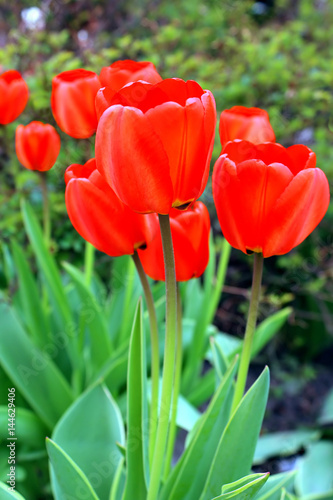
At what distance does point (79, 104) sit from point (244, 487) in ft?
1.83

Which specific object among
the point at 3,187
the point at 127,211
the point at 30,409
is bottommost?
the point at 30,409

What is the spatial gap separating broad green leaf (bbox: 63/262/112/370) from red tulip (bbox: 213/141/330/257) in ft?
2.31

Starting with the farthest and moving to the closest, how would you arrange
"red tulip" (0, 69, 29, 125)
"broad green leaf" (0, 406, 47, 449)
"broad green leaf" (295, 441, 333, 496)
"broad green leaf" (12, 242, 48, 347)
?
"broad green leaf" (295, 441, 333, 496)
"broad green leaf" (12, 242, 48, 347)
"broad green leaf" (0, 406, 47, 449)
"red tulip" (0, 69, 29, 125)

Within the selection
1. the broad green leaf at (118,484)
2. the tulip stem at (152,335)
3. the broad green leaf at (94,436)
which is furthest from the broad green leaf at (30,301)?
the tulip stem at (152,335)

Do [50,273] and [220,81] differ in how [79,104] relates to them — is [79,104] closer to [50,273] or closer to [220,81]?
[50,273]

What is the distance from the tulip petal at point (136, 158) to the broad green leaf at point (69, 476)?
0.39m

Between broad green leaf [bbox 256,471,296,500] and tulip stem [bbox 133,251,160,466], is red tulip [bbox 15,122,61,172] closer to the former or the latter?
tulip stem [bbox 133,251,160,466]

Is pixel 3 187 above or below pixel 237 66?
below

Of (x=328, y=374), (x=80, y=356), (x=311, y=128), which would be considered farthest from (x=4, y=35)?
(x=328, y=374)

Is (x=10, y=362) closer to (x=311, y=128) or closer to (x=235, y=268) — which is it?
(x=235, y=268)

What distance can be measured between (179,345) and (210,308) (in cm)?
62

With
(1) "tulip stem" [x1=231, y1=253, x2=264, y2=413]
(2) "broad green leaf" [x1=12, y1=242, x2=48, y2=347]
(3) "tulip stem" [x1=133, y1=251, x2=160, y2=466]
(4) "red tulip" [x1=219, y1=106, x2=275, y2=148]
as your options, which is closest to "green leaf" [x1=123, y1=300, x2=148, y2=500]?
(3) "tulip stem" [x1=133, y1=251, x2=160, y2=466]

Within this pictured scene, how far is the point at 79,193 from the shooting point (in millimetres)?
550

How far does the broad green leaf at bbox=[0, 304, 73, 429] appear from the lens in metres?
1.15
